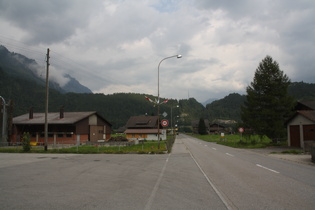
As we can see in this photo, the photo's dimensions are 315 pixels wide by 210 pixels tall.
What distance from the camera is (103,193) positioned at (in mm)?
7941

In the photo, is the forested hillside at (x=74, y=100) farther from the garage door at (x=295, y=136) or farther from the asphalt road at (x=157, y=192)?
the asphalt road at (x=157, y=192)

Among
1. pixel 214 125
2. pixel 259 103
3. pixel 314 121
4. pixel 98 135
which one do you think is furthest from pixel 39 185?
pixel 214 125

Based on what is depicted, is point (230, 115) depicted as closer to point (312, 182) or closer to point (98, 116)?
point (98, 116)

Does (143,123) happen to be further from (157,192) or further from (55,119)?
(157,192)

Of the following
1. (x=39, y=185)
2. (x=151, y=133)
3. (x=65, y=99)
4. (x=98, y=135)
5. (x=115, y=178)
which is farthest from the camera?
(x=65, y=99)

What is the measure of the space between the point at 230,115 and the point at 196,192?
7786 inches

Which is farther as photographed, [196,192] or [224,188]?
[224,188]

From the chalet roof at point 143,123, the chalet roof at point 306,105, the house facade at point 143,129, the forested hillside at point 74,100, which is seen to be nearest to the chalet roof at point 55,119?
the house facade at point 143,129

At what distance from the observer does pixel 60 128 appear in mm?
47688

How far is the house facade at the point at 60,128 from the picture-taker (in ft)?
155

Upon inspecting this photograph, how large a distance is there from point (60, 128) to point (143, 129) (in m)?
27.8

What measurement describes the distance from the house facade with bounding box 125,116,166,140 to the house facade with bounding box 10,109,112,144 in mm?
17097

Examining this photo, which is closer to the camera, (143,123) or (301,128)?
(301,128)

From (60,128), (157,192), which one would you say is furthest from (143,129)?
(157,192)
